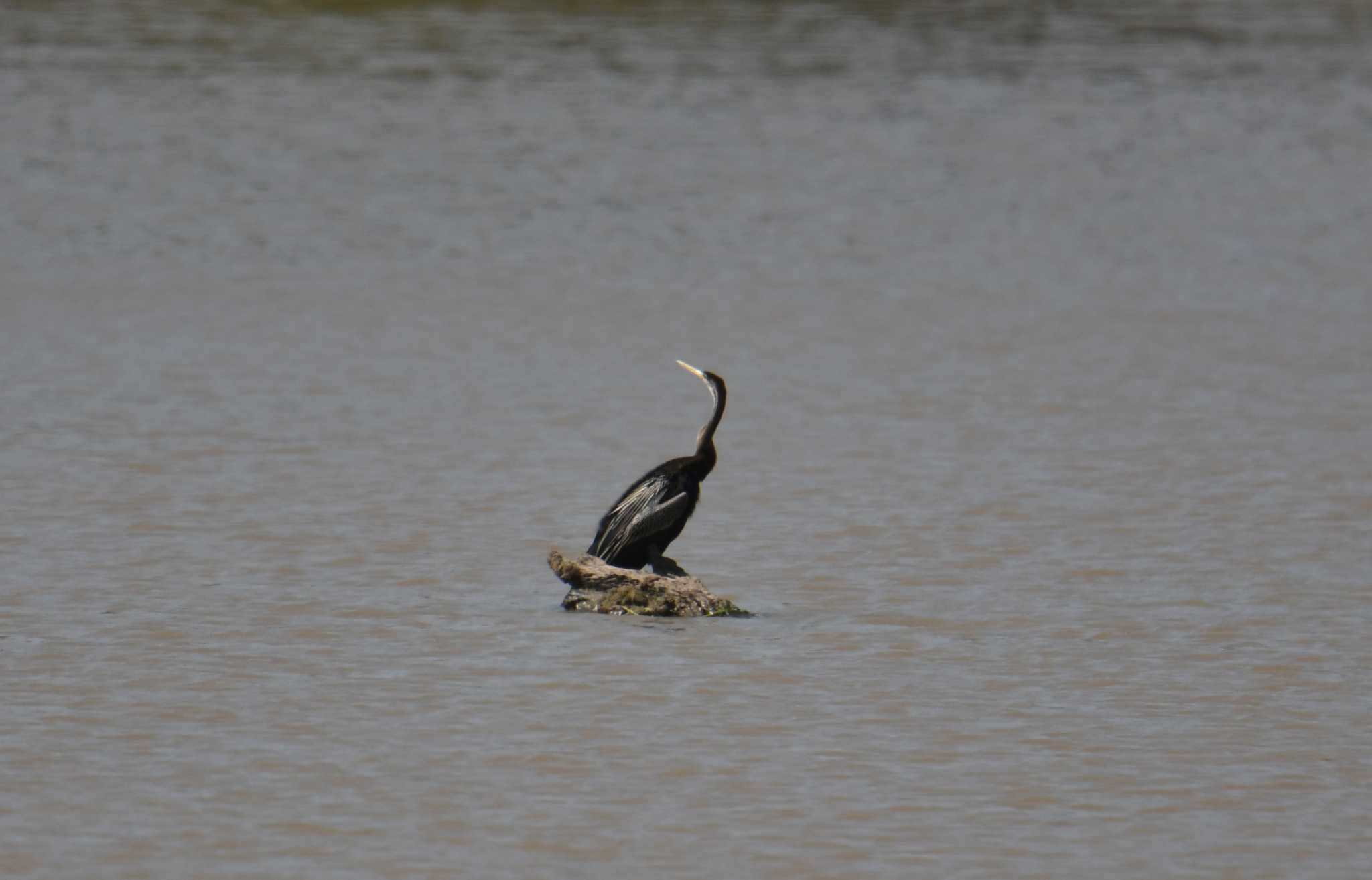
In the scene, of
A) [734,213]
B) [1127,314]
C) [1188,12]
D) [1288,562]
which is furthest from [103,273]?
[1188,12]

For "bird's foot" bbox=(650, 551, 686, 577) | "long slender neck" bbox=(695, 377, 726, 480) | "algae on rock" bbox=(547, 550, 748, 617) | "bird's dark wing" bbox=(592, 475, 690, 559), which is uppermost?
"long slender neck" bbox=(695, 377, 726, 480)

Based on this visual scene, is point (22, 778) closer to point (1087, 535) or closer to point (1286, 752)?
point (1286, 752)

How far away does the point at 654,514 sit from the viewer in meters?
11.1

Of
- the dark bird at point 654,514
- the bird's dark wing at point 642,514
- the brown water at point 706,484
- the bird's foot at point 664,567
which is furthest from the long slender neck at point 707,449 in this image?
the brown water at point 706,484

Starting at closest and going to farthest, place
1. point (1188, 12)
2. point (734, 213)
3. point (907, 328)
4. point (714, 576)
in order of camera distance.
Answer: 1. point (714, 576)
2. point (907, 328)
3. point (734, 213)
4. point (1188, 12)

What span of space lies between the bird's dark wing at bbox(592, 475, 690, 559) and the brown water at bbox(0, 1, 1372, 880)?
42cm

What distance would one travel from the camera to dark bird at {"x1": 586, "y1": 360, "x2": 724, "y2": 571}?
439 inches

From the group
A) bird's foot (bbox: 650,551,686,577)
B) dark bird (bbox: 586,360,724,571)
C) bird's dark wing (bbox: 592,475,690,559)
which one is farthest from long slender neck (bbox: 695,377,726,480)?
bird's foot (bbox: 650,551,686,577)

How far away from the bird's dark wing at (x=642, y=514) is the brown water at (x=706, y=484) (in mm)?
421

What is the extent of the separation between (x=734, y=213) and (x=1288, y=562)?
1466 centimetres

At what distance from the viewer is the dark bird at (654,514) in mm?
11148

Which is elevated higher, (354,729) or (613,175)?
(613,175)

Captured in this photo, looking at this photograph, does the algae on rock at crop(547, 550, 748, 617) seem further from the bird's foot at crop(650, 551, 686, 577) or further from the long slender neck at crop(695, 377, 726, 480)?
the long slender neck at crop(695, 377, 726, 480)

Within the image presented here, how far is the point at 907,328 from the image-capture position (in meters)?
20.1
